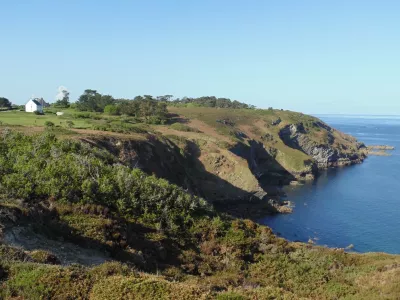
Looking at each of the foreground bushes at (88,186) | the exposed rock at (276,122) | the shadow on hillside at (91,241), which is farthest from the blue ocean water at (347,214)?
the shadow on hillside at (91,241)

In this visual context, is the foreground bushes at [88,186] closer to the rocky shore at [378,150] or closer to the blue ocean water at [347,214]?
the blue ocean water at [347,214]

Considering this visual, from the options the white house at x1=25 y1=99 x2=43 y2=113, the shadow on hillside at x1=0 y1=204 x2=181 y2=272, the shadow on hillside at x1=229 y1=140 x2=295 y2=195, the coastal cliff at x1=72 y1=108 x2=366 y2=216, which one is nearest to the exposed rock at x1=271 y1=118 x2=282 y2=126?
the coastal cliff at x1=72 y1=108 x2=366 y2=216

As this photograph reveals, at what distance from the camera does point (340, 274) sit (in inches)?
783

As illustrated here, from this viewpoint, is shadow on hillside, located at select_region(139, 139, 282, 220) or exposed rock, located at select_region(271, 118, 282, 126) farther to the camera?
exposed rock, located at select_region(271, 118, 282, 126)

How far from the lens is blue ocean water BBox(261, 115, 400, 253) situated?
5009 centimetres

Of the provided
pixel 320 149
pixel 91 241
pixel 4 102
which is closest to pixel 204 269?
pixel 91 241

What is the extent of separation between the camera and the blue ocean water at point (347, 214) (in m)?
50.1

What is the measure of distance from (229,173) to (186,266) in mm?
49795

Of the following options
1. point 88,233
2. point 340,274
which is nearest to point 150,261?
point 88,233

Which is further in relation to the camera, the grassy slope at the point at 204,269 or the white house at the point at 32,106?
the white house at the point at 32,106

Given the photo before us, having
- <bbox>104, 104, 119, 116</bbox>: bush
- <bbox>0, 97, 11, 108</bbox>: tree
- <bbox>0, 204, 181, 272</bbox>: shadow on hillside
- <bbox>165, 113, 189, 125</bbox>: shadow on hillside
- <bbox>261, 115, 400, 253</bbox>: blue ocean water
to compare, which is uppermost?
<bbox>0, 97, 11, 108</bbox>: tree

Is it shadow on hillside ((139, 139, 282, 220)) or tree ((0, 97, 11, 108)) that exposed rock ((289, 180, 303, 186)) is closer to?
shadow on hillside ((139, 139, 282, 220))

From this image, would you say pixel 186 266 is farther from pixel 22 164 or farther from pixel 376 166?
pixel 376 166

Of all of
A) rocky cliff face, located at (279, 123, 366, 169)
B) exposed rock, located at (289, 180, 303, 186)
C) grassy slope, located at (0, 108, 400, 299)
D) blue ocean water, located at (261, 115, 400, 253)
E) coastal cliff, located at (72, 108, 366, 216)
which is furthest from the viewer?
rocky cliff face, located at (279, 123, 366, 169)
